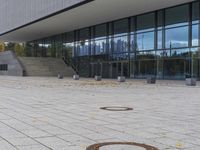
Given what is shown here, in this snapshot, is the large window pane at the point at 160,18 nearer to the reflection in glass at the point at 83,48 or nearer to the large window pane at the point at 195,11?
the large window pane at the point at 195,11

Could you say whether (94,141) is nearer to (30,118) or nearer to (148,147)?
(148,147)

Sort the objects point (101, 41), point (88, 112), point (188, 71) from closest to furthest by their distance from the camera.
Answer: point (88, 112) < point (188, 71) < point (101, 41)

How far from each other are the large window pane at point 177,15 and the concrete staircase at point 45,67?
2078cm

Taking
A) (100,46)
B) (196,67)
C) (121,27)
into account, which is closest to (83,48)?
(100,46)

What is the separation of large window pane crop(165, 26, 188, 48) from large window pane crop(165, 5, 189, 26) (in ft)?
2.31

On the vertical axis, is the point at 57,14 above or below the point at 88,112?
above

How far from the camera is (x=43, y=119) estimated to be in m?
8.91

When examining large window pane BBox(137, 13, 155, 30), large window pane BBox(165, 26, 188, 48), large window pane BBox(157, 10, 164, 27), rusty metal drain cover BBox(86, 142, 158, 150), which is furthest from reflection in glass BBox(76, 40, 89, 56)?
rusty metal drain cover BBox(86, 142, 158, 150)

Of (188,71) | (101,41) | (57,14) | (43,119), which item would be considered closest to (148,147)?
(43,119)

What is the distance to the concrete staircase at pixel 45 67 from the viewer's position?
54.4 metres

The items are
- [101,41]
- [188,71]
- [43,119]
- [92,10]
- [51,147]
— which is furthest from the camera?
[101,41]

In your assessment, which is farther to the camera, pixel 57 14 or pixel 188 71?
pixel 57 14

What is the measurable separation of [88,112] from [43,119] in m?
1.82

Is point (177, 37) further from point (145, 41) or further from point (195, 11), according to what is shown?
point (145, 41)
